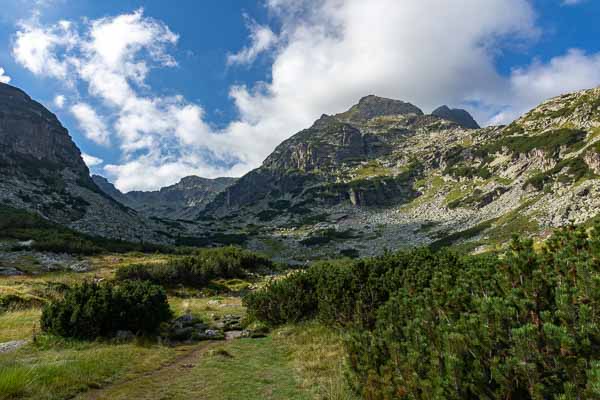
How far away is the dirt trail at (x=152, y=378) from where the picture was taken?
9406 mm

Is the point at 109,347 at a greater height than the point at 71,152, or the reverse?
the point at 71,152

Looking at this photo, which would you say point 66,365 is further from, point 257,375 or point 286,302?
point 286,302

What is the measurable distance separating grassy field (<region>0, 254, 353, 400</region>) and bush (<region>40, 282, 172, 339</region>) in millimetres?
763

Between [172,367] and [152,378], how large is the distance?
1867 millimetres

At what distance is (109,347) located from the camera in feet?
48.7

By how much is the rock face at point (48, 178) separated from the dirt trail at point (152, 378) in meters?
102

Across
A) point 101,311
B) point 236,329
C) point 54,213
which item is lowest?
point 236,329

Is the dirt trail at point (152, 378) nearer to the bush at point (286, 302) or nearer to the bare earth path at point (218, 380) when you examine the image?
the bare earth path at point (218, 380)

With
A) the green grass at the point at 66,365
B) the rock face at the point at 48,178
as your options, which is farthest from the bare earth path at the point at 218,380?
the rock face at the point at 48,178

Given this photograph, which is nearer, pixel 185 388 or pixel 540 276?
pixel 540 276

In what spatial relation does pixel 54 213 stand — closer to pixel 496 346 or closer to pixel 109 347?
pixel 109 347

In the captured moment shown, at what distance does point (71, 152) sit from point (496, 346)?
229816 millimetres

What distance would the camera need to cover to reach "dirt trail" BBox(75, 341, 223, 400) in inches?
370

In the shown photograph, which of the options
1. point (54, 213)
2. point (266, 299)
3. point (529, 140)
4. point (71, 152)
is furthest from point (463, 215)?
point (71, 152)
